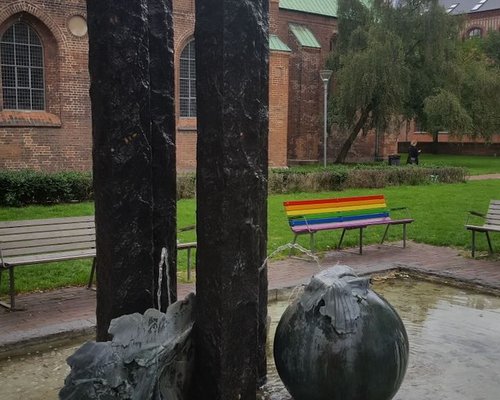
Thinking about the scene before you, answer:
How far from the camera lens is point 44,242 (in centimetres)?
719

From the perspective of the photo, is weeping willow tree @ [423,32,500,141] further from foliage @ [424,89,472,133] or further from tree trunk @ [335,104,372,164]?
tree trunk @ [335,104,372,164]

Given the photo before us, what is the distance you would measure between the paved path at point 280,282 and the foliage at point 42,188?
25.6 feet

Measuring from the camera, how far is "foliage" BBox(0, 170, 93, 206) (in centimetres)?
1451

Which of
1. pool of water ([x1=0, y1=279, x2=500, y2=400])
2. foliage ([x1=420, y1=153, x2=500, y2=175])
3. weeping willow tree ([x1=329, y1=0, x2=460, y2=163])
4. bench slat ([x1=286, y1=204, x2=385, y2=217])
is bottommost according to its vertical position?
pool of water ([x1=0, y1=279, x2=500, y2=400])

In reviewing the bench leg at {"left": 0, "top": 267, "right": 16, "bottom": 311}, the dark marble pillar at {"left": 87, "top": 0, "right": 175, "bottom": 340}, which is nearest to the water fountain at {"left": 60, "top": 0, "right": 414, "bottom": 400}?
the dark marble pillar at {"left": 87, "top": 0, "right": 175, "bottom": 340}

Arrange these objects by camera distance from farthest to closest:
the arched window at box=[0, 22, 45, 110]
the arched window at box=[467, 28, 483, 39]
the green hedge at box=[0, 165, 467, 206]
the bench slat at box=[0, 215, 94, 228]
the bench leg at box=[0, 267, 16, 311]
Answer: the arched window at box=[467, 28, 483, 39], the arched window at box=[0, 22, 45, 110], the green hedge at box=[0, 165, 467, 206], the bench slat at box=[0, 215, 94, 228], the bench leg at box=[0, 267, 16, 311]

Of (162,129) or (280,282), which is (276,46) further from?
(162,129)

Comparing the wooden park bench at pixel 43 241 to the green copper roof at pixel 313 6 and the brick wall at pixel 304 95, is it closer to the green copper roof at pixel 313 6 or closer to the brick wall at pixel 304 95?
the brick wall at pixel 304 95

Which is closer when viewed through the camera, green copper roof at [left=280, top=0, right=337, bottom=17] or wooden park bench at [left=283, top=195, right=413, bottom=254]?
wooden park bench at [left=283, top=195, right=413, bottom=254]

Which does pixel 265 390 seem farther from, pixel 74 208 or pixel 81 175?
pixel 81 175

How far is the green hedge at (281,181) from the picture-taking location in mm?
14680

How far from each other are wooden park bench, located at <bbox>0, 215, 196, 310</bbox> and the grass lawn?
597mm

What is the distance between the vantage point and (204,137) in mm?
3615

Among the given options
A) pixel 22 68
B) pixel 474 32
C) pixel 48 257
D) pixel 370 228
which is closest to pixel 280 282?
pixel 48 257
